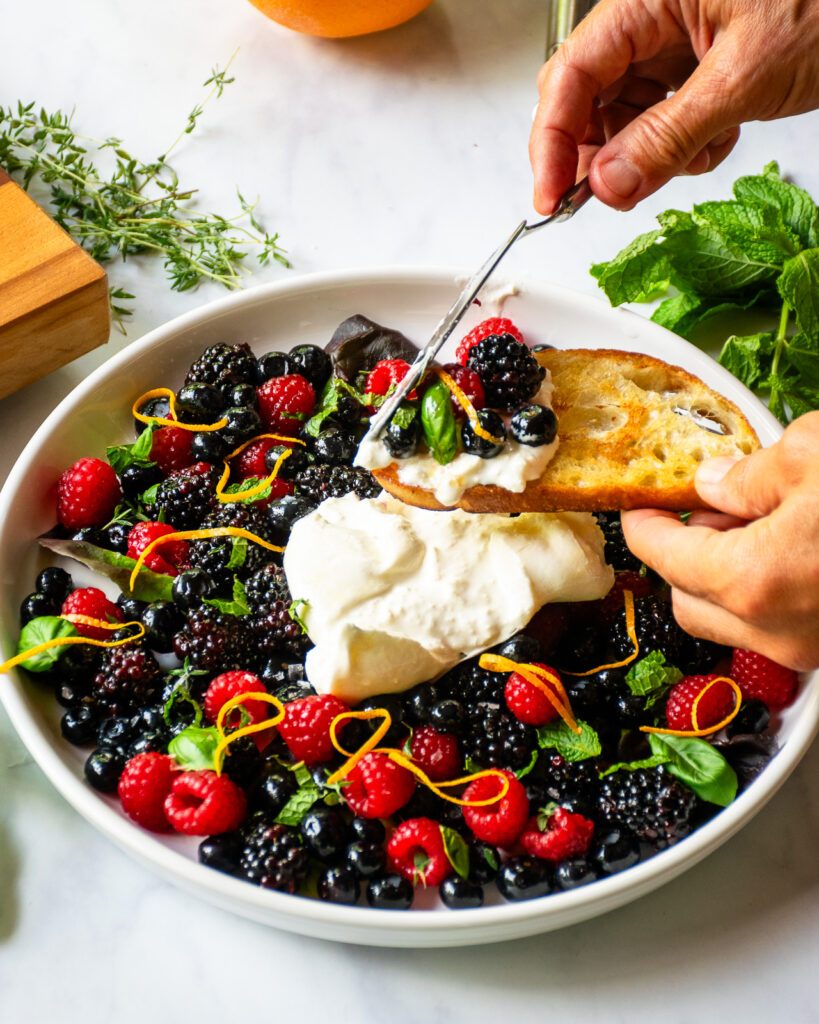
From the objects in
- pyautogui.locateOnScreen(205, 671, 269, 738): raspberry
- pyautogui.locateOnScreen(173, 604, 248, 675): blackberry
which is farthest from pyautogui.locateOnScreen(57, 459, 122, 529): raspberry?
pyautogui.locateOnScreen(205, 671, 269, 738): raspberry

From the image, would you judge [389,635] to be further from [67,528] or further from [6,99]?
[6,99]

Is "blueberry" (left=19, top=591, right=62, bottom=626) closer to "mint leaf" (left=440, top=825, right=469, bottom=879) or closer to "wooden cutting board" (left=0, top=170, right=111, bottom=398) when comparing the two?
"wooden cutting board" (left=0, top=170, right=111, bottom=398)

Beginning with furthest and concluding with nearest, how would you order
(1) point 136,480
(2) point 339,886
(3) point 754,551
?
(1) point 136,480
(2) point 339,886
(3) point 754,551

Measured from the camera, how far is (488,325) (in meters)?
2.30

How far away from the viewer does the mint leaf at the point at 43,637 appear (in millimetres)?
1912

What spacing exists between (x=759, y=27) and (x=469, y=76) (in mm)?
1280

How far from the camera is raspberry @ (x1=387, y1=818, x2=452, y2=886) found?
5.67 ft

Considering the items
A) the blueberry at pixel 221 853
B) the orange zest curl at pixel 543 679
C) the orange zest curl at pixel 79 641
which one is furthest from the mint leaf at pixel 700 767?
the orange zest curl at pixel 79 641

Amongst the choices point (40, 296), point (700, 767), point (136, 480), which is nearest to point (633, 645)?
point (700, 767)

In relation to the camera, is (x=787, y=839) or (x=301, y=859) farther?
(x=787, y=839)

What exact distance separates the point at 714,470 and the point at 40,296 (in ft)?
4.52

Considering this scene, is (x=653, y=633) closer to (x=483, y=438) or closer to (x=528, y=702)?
(x=528, y=702)

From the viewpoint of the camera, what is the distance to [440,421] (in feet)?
5.98

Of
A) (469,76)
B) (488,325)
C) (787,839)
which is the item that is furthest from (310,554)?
(469,76)
